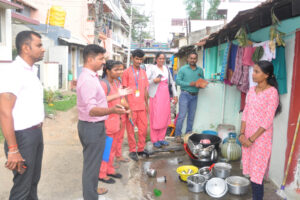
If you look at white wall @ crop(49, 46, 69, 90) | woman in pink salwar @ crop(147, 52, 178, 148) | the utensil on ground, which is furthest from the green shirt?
white wall @ crop(49, 46, 69, 90)

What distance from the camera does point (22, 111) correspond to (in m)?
2.06

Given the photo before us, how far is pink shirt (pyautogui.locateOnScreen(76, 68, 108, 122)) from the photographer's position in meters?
2.41

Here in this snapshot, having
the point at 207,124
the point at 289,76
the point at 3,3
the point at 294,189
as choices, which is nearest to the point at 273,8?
the point at 289,76

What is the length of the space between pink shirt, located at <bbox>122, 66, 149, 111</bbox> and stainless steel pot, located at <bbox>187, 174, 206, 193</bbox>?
1546mm

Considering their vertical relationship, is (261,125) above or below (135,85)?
below

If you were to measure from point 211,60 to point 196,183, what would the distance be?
21.6 feet

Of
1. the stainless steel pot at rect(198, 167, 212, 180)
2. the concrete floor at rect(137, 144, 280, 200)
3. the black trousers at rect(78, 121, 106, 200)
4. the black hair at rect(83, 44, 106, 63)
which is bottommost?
the concrete floor at rect(137, 144, 280, 200)

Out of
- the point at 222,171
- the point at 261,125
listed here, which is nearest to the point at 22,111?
the point at 261,125

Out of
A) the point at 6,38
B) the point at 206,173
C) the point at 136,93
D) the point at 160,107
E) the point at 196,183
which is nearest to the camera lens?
the point at 196,183

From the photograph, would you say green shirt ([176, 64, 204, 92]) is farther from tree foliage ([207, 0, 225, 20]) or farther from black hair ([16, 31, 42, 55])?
tree foliage ([207, 0, 225, 20])

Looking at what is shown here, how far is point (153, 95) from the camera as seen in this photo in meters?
5.09

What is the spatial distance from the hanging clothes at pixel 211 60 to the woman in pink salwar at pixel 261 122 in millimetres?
6003

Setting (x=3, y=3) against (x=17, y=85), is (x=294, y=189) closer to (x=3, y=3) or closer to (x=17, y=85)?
(x=17, y=85)

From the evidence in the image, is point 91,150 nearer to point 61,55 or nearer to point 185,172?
point 185,172
